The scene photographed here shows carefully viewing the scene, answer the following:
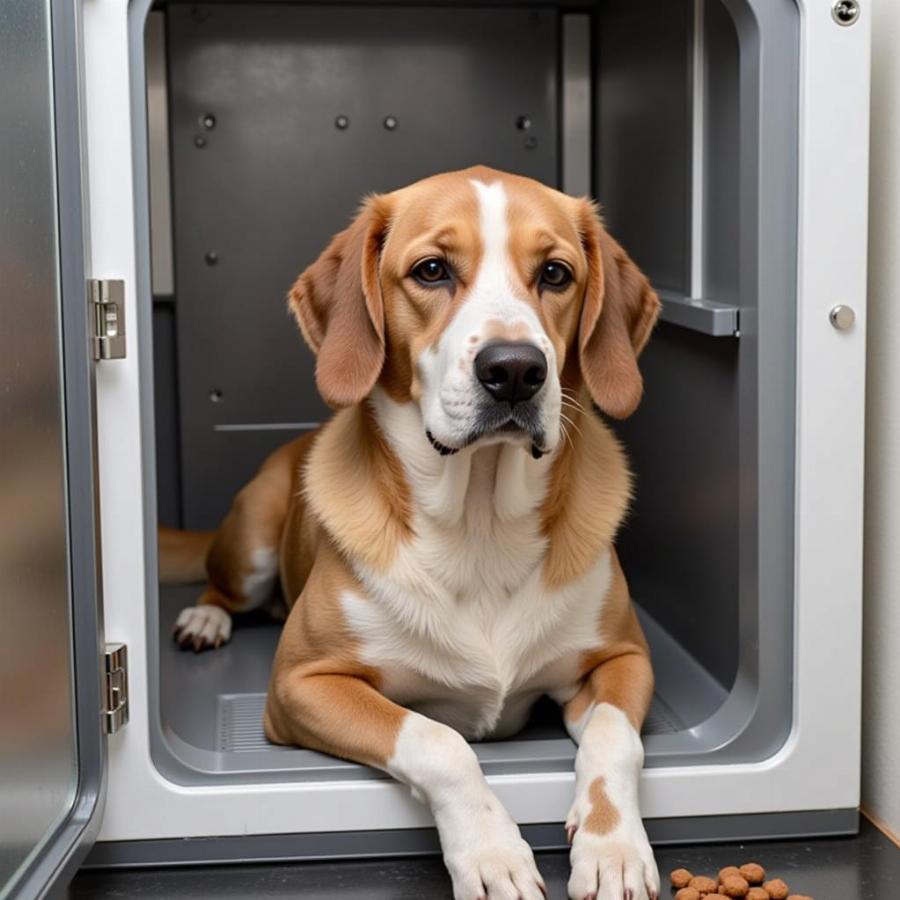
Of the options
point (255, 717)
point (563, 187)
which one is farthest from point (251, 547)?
point (563, 187)

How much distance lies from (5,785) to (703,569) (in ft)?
4.12

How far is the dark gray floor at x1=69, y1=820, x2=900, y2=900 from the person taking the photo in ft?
6.15

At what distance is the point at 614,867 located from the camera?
1.73m

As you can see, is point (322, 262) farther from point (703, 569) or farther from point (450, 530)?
point (703, 569)

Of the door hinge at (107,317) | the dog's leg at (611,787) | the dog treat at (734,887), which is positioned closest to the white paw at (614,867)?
the dog's leg at (611,787)

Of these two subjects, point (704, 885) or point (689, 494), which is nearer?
point (704, 885)

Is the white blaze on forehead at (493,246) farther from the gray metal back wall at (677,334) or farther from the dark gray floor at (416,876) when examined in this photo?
the dark gray floor at (416,876)

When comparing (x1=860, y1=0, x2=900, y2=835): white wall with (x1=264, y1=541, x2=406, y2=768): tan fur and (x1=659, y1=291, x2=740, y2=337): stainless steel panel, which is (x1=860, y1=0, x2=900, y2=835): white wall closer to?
(x1=659, y1=291, x2=740, y2=337): stainless steel panel

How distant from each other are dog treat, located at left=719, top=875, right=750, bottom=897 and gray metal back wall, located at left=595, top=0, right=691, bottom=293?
98 centimetres

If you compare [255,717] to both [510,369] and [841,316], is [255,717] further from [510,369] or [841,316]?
[841,316]

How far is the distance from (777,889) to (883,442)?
643 millimetres

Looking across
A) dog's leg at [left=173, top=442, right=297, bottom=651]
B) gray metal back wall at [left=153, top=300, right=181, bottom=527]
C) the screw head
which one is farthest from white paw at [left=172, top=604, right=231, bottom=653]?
the screw head

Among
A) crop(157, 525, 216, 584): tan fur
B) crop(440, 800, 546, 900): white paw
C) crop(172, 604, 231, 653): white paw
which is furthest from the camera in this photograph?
crop(157, 525, 216, 584): tan fur

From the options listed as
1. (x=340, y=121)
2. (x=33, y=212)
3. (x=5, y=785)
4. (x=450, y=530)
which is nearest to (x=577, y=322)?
(x=450, y=530)
